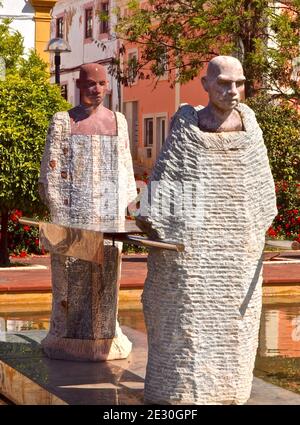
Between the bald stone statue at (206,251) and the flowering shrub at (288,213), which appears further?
the flowering shrub at (288,213)

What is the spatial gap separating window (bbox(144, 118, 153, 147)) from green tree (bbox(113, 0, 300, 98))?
15981mm

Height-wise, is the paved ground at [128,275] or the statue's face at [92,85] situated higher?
the statue's face at [92,85]

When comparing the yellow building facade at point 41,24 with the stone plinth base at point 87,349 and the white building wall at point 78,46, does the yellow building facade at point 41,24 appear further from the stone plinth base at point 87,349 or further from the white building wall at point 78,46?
the stone plinth base at point 87,349

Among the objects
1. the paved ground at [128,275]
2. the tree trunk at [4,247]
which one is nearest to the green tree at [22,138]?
the tree trunk at [4,247]

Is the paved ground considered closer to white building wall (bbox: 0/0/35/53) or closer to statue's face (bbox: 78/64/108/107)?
statue's face (bbox: 78/64/108/107)

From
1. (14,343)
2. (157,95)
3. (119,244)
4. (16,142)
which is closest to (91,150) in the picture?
(119,244)

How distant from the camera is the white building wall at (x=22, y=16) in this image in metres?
25.2

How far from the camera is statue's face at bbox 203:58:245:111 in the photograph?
22.7ft

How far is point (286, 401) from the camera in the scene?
7430mm

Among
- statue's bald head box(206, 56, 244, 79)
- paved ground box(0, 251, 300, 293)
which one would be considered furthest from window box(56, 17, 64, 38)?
statue's bald head box(206, 56, 244, 79)

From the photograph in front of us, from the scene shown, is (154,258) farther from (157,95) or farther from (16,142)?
(157,95)

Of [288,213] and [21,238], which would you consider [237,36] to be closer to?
[288,213]

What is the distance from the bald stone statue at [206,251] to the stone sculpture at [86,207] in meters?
1.85
